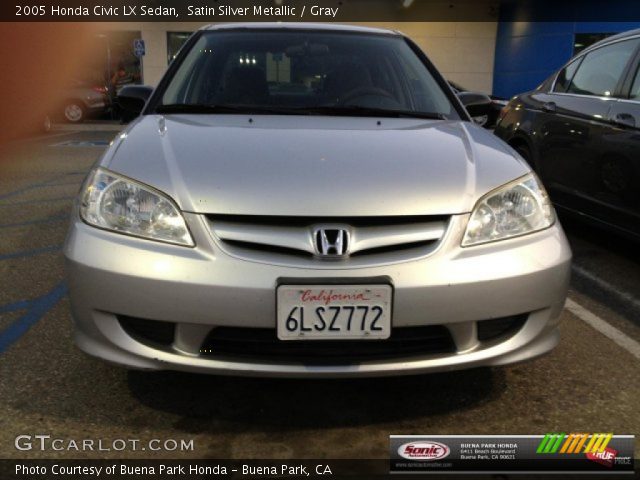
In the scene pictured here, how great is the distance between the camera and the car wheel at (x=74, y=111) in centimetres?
1692

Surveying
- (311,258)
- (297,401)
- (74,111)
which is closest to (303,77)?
(311,258)

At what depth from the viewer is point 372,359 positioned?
6.72 ft

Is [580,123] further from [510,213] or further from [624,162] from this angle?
[510,213]

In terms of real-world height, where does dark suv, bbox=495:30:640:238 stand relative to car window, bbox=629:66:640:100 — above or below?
below

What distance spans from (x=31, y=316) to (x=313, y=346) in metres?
1.84

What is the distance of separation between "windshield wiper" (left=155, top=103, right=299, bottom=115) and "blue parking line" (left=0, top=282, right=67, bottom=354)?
46.7 inches

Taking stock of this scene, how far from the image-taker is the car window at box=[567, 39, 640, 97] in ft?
13.6

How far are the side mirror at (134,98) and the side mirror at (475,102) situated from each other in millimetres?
1624

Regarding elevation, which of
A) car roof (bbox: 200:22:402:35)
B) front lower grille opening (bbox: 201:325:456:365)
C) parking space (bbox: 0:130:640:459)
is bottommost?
parking space (bbox: 0:130:640:459)

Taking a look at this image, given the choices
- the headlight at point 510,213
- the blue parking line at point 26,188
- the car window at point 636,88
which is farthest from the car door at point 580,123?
the blue parking line at point 26,188

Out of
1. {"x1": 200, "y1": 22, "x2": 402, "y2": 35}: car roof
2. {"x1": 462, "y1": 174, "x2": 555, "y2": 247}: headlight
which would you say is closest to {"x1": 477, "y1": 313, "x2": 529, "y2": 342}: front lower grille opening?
{"x1": 462, "y1": 174, "x2": 555, "y2": 247}: headlight

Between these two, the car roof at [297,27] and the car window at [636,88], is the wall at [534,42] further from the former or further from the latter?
the car roof at [297,27]

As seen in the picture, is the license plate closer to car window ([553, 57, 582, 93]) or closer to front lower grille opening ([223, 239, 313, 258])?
front lower grille opening ([223, 239, 313, 258])

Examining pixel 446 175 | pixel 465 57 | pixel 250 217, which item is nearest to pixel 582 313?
pixel 446 175
